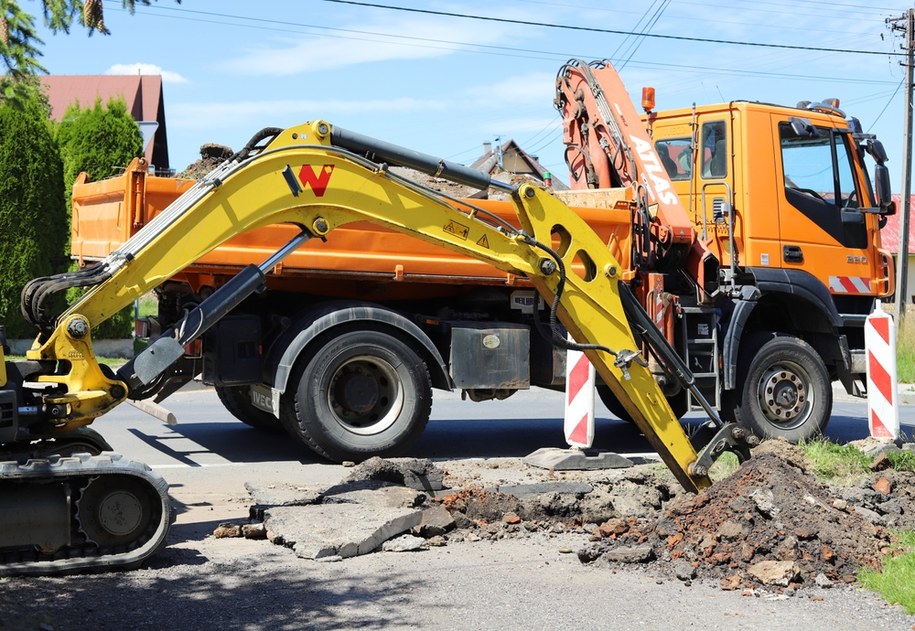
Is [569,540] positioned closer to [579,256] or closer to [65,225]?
[579,256]

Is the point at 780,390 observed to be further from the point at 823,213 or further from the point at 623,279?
the point at 623,279

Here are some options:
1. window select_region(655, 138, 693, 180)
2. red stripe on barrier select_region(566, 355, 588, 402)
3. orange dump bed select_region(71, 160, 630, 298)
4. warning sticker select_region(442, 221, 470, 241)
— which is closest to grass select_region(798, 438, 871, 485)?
red stripe on barrier select_region(566, 355, 588, 402)

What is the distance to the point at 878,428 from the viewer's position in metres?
10.5

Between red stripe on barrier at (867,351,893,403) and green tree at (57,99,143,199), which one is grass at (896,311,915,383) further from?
green tree at (57,99,143,199)

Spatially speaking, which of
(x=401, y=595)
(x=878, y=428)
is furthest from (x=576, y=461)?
(x=401, y=595)

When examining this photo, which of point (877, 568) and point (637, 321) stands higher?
point (637, 321)

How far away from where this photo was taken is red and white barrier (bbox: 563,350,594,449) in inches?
383

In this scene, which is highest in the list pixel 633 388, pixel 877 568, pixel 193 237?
pixel 193 237

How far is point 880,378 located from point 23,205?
45.1 ft

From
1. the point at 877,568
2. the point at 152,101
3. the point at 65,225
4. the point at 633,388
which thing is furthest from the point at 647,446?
the point at 152,101

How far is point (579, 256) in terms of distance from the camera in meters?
7.05

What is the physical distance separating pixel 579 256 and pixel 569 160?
4678mm

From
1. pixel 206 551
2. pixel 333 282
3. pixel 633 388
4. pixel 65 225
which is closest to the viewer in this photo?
pixel 206 551

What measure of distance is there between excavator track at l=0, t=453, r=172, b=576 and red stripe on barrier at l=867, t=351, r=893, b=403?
278 inches
